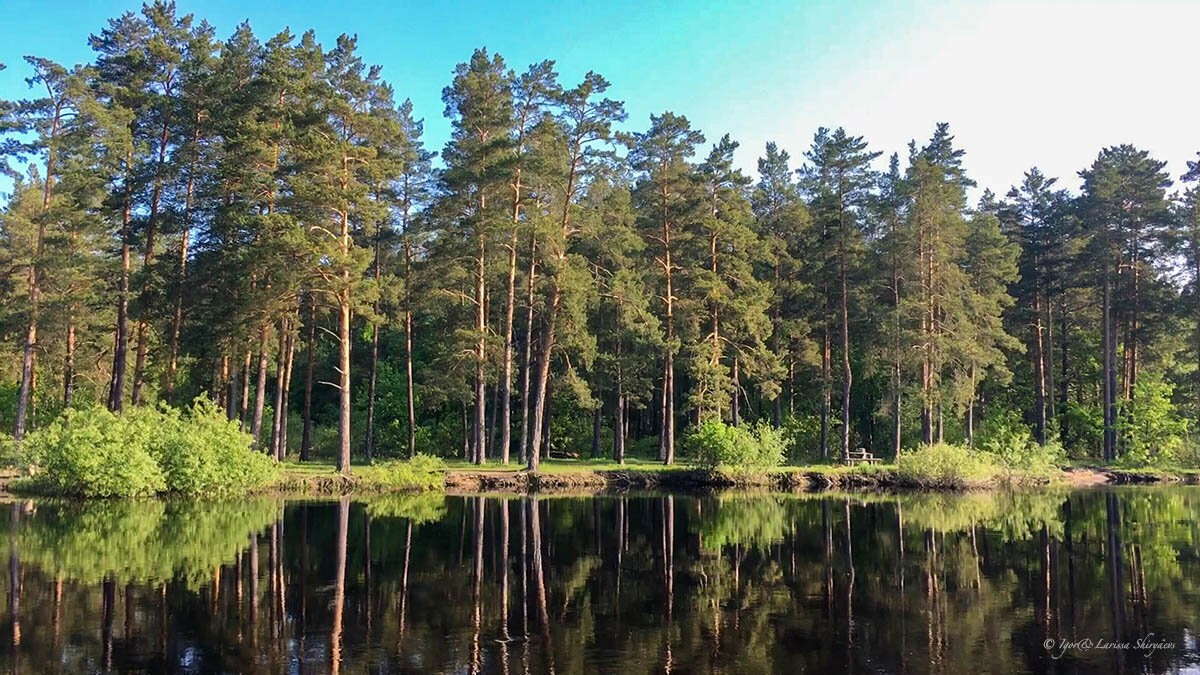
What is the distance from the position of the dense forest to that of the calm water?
12.7 meters

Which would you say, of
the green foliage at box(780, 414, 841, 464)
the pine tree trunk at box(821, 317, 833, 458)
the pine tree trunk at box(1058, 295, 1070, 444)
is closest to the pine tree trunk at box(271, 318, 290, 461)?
the pine tree trunk at box(821, 317, 833, 458)

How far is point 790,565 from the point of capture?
57.2ft

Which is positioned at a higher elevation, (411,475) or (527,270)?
(527,270)

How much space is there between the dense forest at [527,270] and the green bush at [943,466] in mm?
5982

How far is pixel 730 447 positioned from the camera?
126 feet

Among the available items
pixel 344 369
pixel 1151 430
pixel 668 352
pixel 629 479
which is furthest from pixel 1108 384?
pixel 344 369

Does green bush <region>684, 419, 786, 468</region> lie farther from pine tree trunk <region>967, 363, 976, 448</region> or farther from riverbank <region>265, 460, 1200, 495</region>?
pine tree trunk <region>967, 363, 976, 448</region>

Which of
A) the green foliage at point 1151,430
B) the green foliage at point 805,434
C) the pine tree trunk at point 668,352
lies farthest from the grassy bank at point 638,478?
the green foliage at point 805,434

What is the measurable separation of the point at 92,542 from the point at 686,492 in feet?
79.8

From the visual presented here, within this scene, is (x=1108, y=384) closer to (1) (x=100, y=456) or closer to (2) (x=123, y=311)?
(1) (x=100, y=456)

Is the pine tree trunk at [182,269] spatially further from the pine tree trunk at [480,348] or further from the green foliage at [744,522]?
the green foliage at [744,522]

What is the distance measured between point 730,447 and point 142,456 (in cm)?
2437


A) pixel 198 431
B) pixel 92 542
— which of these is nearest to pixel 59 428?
pixel 198 431

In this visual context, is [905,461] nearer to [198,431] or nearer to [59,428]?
[198,431]
